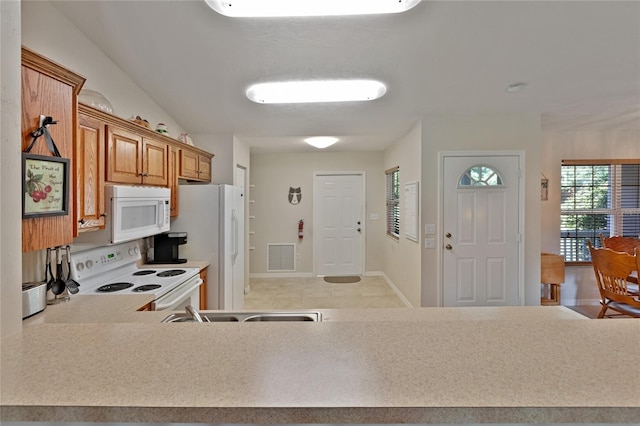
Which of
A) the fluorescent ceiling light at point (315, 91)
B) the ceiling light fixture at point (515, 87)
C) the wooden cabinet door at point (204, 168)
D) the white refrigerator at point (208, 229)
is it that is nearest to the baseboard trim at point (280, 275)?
the wooden cabinet door at point (204, 168)

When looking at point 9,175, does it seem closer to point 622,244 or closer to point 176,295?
point 176,295

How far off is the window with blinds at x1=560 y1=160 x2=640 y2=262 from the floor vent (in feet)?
13.8

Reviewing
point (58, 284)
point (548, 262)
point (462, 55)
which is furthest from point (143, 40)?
point (548, 262)

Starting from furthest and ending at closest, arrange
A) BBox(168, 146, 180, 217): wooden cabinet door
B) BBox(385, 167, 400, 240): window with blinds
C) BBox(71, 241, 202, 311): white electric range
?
BBox(385, 167, 400, 240): window with blinds, BBox(168, 146, 180, 217): wooden cabinet door, BBox(71, 241, 202, 311): white electric range

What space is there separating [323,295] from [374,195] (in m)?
2.13

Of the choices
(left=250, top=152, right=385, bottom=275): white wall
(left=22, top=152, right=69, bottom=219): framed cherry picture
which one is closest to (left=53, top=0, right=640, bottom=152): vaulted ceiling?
(left=22, top=152, right=69, bottom=219): framed cherry picture

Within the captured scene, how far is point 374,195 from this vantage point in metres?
5.59

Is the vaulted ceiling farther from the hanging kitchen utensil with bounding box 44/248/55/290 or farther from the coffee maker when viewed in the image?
the hanging kitchen utensil with bounding box 44/248/55/290

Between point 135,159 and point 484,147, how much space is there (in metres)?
3.52

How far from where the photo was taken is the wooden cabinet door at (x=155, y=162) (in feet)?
8.34

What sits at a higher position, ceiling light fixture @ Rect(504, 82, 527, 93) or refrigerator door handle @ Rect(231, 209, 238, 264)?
ceiling light fixture @ Rect(504, 82, 527, 93)

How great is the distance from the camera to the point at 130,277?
2.55 meters

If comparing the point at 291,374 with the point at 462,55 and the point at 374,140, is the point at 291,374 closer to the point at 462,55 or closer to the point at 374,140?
the point at 462,55

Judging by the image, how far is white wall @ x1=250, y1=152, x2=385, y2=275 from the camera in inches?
219
